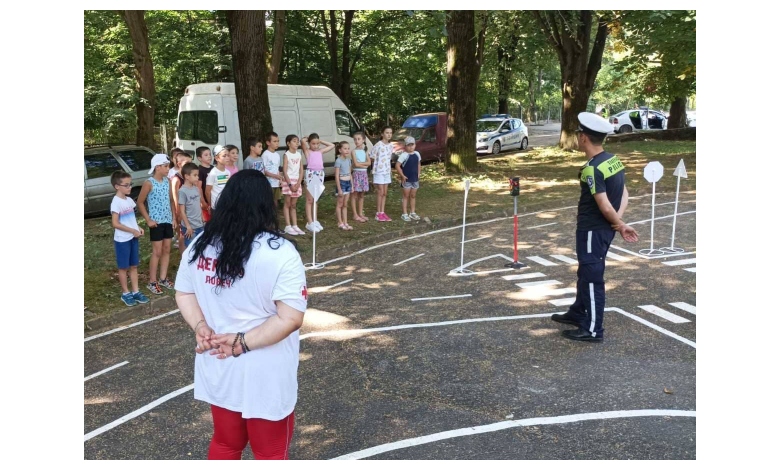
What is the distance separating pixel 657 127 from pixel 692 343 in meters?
36.4

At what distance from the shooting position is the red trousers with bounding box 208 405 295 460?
3.61 meters

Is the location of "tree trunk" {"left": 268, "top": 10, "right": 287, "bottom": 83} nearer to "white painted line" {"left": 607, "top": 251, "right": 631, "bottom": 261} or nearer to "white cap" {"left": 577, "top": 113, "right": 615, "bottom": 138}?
"white painted line" {"left": 607, "top": 251, "right": 631, "bottom": 261}

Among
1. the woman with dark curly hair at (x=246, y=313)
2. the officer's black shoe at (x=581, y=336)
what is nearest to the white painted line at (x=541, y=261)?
the officer's black shoe at (x=581, y=336)

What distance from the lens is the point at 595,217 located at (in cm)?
709

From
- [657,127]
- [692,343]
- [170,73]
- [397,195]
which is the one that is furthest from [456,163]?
[657,127]

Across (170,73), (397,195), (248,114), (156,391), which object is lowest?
(156,391)

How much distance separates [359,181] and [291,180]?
1.55 meters

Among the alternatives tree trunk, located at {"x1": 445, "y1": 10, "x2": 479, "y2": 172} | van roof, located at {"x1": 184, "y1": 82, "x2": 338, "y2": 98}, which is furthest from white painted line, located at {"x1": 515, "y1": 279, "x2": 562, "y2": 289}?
tree trunk, located at {"x1": 445, "y1": 10, "x2": 479, "y2": 172}

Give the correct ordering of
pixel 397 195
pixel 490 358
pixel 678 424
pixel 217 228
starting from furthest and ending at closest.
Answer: pixel 397 195, pixel 490 358, pixel 678 424, pixel 217 228

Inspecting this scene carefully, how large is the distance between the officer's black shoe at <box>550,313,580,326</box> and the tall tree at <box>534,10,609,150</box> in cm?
1904

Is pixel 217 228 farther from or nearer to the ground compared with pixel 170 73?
nearer to the ground

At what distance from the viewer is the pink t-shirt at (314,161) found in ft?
40.4

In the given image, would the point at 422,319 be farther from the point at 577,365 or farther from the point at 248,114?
the point at 248,114

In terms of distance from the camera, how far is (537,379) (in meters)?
6.10
